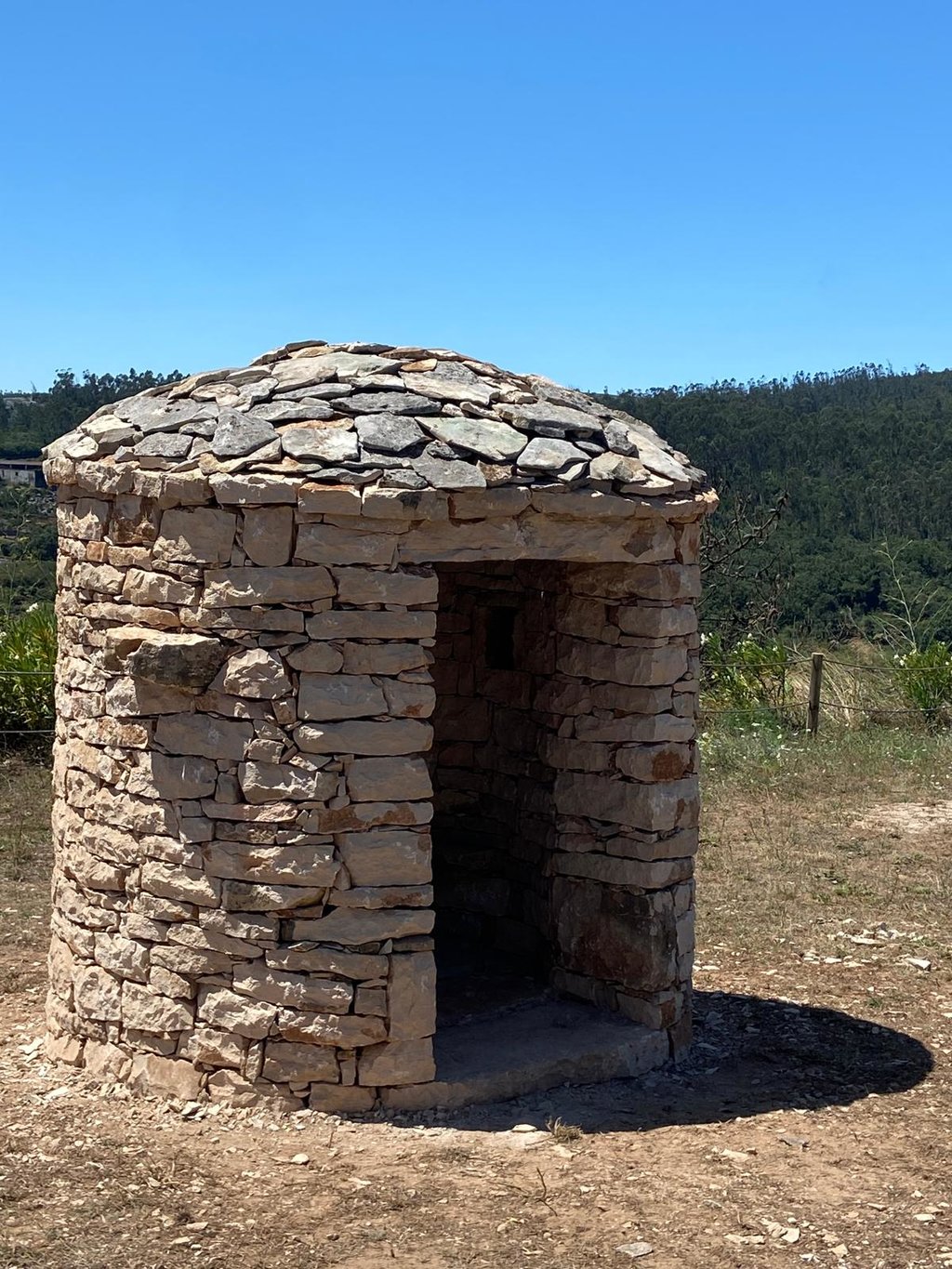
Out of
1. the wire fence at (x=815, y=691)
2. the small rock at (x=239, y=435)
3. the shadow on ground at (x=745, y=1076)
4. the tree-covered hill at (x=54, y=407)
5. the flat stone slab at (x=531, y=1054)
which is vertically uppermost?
the tree-covered hill at (x=54, y=407)

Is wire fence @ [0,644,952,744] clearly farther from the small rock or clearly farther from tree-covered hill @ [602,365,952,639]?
the small rock

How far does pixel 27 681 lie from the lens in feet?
38.9

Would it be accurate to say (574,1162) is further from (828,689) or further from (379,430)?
(828,689)

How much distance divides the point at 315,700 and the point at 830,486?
22.3m

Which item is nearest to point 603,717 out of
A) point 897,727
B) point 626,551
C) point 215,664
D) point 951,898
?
point 626,551

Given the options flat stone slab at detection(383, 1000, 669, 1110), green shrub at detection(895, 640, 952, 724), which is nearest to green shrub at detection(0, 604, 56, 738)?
flat stone slab at detection(383, 1000, 669, 1110)


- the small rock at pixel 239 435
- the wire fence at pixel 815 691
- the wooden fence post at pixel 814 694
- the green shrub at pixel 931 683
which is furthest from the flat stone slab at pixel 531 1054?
the green shrub at pixel 931 683

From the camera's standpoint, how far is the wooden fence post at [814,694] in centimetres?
1358

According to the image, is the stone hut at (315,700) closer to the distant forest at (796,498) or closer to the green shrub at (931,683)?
the green shrub at (931,683)

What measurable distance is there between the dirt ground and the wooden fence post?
5977 mm

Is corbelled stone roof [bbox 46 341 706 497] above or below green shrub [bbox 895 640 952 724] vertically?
above

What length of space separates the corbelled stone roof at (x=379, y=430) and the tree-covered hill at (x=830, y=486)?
1204cm

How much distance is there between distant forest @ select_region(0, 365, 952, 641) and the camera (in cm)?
1859

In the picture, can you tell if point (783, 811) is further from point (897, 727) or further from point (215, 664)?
point (215, 664)
